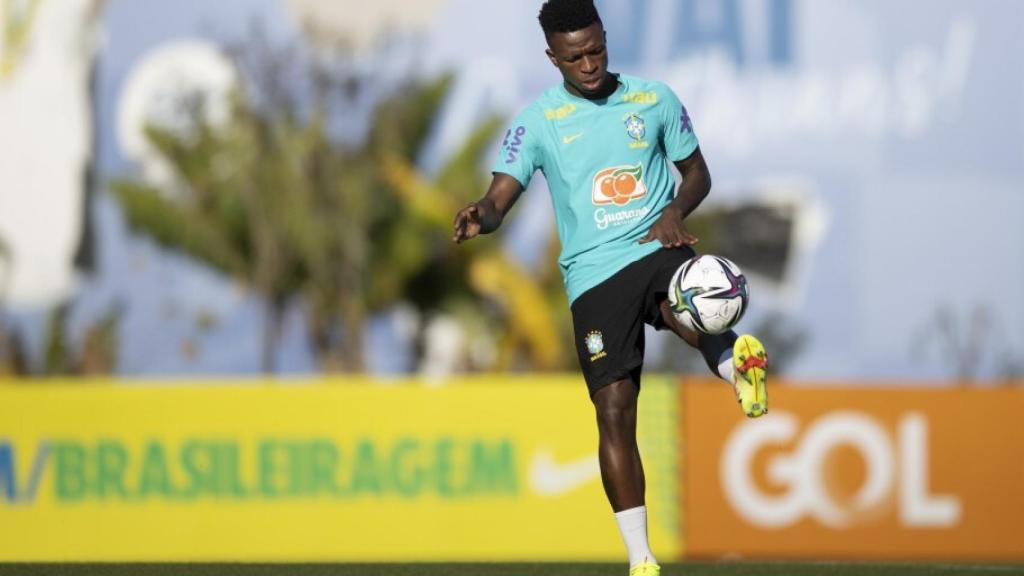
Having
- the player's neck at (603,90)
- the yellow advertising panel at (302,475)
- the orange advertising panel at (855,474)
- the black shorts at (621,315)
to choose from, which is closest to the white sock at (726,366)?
the black shorts at (621,315)

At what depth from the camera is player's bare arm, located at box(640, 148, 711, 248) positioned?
8.59 metres

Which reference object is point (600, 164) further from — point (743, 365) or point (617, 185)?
point (743, 365)

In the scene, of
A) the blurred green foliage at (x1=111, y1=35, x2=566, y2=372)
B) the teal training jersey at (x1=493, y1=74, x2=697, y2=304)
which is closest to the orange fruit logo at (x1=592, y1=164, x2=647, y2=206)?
the teal training jersey at (x1=493, y1=74, x2=697, y2=304)

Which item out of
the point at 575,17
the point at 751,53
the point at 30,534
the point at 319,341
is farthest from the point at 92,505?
the point at 751,53

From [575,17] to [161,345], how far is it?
28.6 m

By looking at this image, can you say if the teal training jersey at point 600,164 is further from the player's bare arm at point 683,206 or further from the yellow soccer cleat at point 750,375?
the yellow soccer cleat at point 750,375

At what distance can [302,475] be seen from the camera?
1488cm

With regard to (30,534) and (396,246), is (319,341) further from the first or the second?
(30,534)

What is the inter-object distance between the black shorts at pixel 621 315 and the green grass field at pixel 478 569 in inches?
70.5

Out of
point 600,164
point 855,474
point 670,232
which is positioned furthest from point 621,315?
point 855,474

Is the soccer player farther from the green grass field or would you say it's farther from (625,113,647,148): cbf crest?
the green grass field

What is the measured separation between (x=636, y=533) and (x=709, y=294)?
1.06m

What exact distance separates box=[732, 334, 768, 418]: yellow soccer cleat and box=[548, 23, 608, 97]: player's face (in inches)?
51.3

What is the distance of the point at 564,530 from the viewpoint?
1498cm
